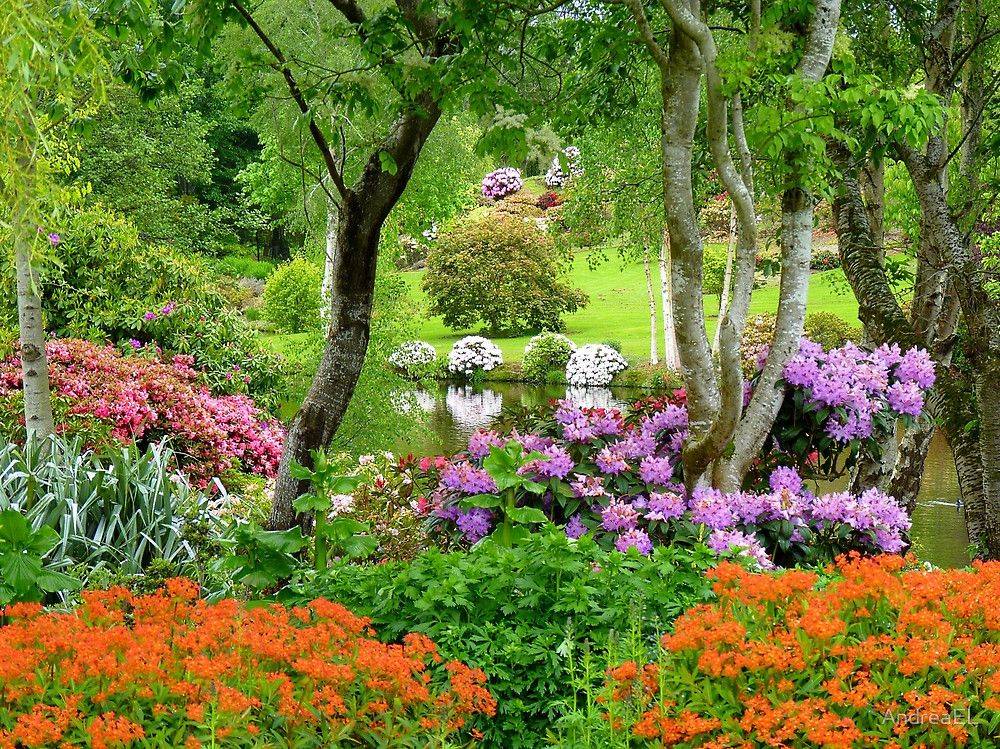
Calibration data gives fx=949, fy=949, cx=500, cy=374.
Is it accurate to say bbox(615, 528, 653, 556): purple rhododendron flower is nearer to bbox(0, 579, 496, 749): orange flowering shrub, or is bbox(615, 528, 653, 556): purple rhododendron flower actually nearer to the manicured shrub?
bbox(0, 579, 496, 749): orange flowering shrub

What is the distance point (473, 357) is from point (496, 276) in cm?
362

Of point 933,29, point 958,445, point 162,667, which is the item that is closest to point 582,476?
point 162,667

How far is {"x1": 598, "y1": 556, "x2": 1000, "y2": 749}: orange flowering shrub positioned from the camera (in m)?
1.84

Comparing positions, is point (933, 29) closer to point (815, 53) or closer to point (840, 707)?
point (815, 53)

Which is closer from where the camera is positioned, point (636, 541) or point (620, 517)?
point (636, 541)

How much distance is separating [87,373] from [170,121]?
16519 millimetres

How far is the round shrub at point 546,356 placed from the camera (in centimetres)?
2111

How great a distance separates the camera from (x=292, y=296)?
22516 mm

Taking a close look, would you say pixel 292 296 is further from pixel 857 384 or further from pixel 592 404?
pixel 857 384

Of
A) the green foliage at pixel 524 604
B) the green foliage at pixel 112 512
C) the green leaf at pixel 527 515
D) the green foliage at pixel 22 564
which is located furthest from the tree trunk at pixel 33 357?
the green leaf at pixel 527 515

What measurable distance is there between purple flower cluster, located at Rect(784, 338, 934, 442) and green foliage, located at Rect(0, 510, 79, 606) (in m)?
3.10

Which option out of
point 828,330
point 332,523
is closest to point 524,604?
point 332,523

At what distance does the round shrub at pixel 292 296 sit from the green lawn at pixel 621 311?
3.55 meters

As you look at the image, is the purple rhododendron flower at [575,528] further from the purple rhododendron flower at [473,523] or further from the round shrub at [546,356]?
A: the round shrub at [546,356]
